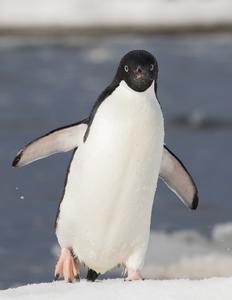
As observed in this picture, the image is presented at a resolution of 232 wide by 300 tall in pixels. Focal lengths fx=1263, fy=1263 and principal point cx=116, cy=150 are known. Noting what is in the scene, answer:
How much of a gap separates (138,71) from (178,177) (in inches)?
20.6

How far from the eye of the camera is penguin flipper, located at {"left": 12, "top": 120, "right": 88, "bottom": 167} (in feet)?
12.8

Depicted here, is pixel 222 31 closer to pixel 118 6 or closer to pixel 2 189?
pixel 118 6

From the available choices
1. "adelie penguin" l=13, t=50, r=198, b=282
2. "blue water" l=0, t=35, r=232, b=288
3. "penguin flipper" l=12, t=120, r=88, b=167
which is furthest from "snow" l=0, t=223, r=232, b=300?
"penguin flipper" l=12, t=120, r=88, b=167

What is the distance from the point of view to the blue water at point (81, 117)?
581 cm

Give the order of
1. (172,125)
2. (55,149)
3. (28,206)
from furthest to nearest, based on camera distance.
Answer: (172,125) → (28,206) → (55,149)

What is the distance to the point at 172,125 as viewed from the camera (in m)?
8.26

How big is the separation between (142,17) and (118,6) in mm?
260

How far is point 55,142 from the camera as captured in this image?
3.98 metres

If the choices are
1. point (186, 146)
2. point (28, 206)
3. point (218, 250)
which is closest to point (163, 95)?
point (186, 146)

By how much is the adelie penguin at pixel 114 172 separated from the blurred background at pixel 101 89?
1034mm

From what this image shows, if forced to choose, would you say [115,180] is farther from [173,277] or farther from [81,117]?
[81,117]

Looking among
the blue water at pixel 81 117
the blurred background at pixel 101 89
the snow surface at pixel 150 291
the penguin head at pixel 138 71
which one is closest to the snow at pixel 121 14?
the blurred background at pixel 101 89

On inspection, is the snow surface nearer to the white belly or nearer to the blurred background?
the white belly

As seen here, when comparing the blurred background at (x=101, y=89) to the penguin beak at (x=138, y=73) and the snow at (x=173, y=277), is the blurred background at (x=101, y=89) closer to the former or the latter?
the snow at (x=173, y=277)
